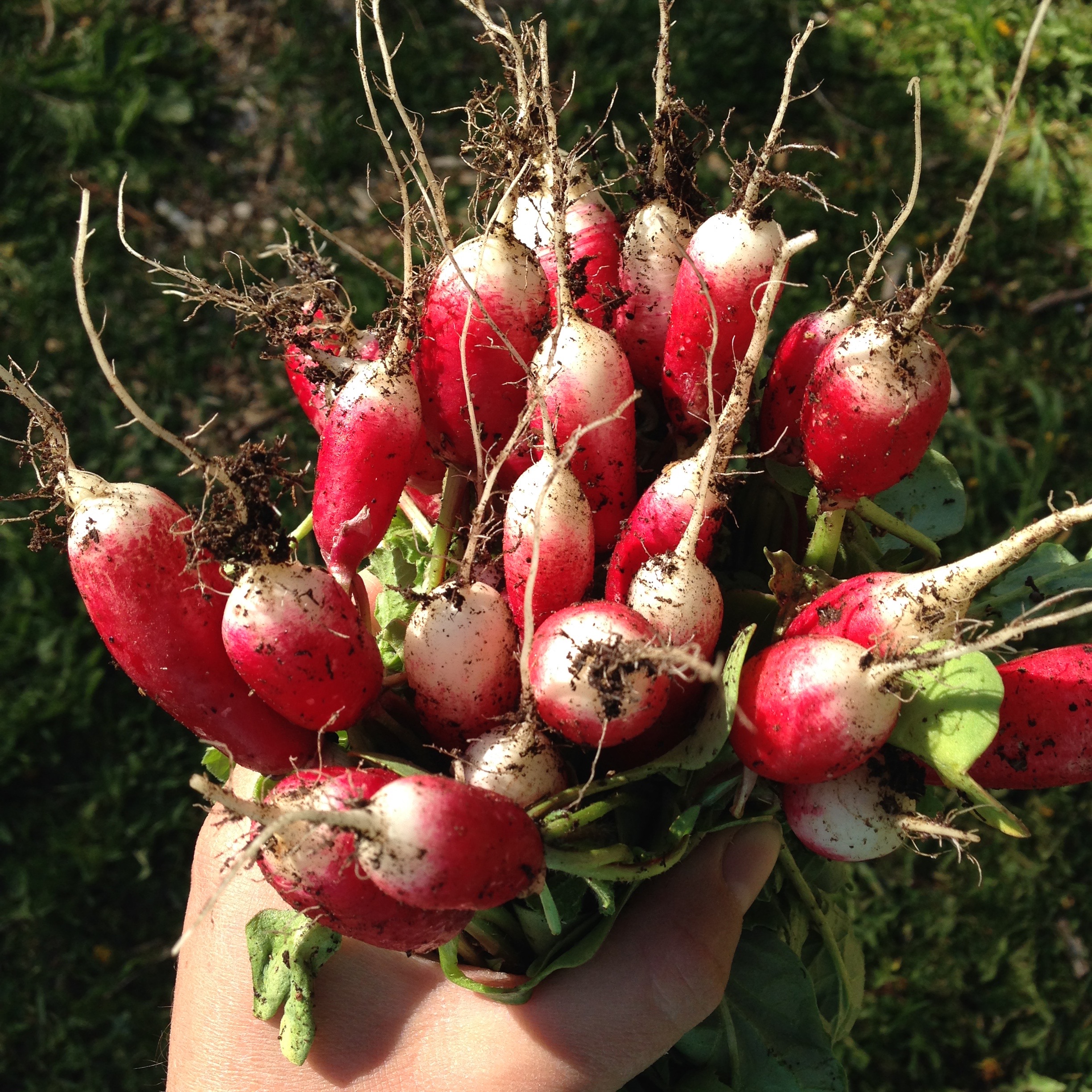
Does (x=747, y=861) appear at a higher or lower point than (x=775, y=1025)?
higher

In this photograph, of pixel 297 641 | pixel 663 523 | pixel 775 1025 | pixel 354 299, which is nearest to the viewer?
pixel 297 641

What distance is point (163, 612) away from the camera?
1.27m

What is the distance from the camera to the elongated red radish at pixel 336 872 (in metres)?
1.15

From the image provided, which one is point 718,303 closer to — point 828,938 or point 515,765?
point 515,765

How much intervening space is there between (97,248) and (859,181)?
2.52 m

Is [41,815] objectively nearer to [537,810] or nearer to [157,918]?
[157,918]

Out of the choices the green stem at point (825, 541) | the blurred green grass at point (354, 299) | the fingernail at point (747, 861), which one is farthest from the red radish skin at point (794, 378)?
the blurred green grass at point (354, 299)

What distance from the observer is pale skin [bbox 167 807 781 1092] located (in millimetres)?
1386

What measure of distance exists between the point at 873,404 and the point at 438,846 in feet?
2.47

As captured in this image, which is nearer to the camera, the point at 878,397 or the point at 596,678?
the point at 596,678

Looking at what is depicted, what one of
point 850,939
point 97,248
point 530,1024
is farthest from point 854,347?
point 97,248

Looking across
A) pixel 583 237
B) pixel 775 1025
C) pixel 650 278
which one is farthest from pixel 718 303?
pixel 775 1025

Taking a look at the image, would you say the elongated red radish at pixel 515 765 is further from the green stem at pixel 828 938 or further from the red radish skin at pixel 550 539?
the green stem at pixel 828 938

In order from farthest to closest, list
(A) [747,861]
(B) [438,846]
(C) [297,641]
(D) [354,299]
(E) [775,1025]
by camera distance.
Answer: (D) [354,299], (E) [775,1025], (A) [747,861], (C) [297,641], (B) [438,846]
